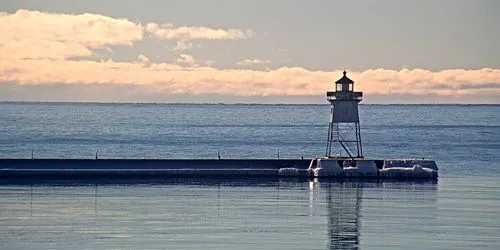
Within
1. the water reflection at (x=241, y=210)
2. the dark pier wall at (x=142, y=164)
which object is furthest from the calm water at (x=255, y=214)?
the dark pier wall at (x=142, y=164)

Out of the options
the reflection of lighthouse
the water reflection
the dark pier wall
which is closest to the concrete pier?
the dark pier wall

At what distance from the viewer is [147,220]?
50.5m

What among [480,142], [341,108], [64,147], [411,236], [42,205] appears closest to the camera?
[411,236]

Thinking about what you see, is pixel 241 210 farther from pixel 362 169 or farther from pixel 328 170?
pixel 362 169

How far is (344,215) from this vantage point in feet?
177

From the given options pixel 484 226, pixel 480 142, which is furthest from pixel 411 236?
pixel 480 142

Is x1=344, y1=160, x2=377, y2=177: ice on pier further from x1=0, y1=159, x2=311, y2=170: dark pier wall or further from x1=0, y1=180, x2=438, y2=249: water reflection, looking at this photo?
x1=0, y1=159, x2=311, y2=170: dark pier wall

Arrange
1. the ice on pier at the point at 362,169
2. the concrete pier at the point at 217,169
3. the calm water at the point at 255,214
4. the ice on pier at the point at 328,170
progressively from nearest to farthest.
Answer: the calm water at the point at 255,214, the concrete pier at the point at 217,169, the ice on pier at the point at 328,170, the ice on pier at the point at 362,169

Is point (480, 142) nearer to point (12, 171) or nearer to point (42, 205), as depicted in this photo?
point (12, 171)

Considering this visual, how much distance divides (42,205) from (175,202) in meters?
6.52

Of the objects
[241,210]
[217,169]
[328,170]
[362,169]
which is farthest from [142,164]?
[241,210]

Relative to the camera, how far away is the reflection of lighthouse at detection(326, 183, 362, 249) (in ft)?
148

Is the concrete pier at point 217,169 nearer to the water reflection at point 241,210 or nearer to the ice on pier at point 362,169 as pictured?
the ice on pier at point 362,169

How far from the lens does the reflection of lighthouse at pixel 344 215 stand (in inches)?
1773
